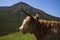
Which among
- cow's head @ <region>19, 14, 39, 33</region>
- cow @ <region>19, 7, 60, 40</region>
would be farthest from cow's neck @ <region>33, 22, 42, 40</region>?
cow's head @ <region>19, 14, 39, 33</region>

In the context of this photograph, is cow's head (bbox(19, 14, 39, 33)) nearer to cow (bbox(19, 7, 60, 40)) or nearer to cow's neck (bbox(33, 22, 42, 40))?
cow (bbox(19, 7, 60, 40))

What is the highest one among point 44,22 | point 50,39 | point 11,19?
point 44,22

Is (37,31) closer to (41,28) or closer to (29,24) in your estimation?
(41,28)

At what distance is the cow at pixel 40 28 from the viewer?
13.8m

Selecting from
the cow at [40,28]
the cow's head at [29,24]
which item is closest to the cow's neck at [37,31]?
the cow at [40,28]

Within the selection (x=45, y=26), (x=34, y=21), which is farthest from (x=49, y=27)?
(x=34, y=21)

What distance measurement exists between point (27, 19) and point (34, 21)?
55cm

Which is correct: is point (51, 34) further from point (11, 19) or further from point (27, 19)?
point (11, 19)

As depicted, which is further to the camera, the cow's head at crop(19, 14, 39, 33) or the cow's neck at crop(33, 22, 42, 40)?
the cow's neck at crop(33, 22, 42, 40)

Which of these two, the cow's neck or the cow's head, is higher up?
the cow's head

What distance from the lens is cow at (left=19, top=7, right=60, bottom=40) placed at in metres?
13.8

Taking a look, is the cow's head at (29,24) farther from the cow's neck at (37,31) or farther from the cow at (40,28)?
the cow's neck at (37,31)

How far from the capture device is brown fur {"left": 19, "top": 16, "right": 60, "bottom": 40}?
1376cm

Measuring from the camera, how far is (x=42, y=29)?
1425cm
